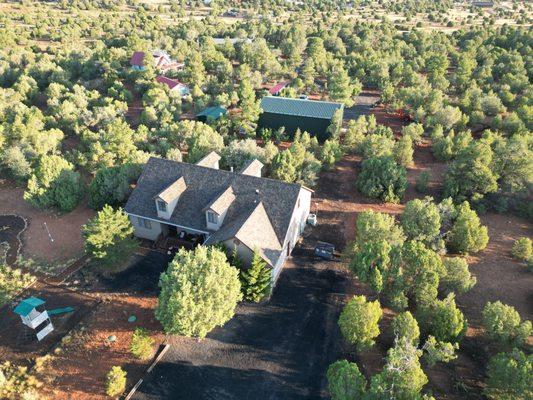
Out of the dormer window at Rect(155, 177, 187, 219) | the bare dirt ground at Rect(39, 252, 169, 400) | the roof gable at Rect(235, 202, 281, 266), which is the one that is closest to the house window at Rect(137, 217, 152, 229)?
the dormer window at Rect(155, 177, 187, 219)

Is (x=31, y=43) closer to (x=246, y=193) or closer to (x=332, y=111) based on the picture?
(x=332, y=111)

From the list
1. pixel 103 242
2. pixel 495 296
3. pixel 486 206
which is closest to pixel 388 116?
pixel 486 206

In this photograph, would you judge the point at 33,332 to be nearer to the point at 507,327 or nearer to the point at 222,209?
the point at 222,209

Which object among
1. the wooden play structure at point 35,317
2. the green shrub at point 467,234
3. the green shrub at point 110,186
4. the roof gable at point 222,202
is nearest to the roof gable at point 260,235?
the roof gable at point 222,202

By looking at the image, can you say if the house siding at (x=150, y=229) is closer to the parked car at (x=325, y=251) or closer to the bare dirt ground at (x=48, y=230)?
the bare dirt ground at (x=48, y=230)

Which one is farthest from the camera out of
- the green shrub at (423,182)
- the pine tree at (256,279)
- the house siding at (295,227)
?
the green shrub at (423,182)
